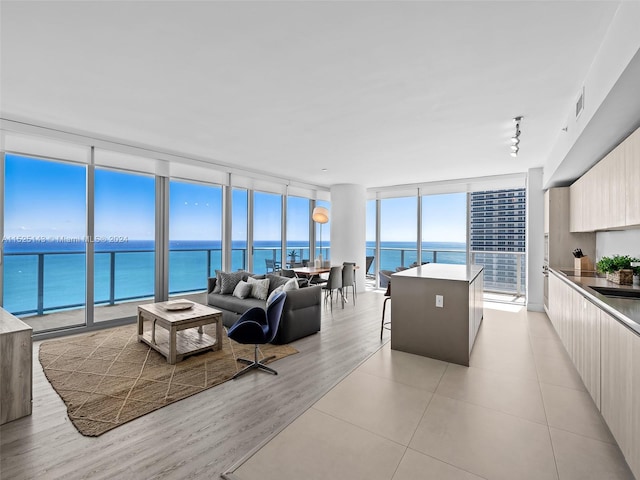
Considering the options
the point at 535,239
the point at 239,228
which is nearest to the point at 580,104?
the point at 535,239

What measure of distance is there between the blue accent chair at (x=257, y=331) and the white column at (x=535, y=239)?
5.27 meters

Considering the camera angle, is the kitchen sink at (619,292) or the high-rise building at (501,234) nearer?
the kitchen sink at (619,292)

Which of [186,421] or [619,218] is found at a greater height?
[619,218]

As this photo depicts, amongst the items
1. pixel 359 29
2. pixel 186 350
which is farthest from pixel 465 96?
pixel 186 350

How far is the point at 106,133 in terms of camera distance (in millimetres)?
4332

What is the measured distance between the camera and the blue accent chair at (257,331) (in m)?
3.03

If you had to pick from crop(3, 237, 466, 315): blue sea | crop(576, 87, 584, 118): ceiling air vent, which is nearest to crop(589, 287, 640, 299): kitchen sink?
crop(576, 87, 584, 118): ceiling air vent

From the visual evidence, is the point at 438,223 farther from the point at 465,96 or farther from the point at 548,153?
the point at 465,96

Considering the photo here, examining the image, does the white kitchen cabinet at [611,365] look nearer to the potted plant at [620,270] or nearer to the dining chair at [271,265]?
the potted plant at [620,270]

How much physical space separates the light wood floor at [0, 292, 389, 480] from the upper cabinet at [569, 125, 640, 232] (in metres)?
2.90

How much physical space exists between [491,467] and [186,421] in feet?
6.91

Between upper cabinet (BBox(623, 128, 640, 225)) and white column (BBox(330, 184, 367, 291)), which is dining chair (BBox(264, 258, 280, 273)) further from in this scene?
upper cabinet (BBox(623, 128, 640, 225))

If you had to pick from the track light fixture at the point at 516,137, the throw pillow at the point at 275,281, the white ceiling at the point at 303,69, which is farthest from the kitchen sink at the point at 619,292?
the throw pillow at the point at 275,281

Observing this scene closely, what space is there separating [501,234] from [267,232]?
18.3 ft
